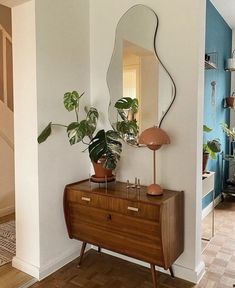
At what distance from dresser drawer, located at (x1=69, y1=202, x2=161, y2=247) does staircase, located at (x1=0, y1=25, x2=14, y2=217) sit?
1.72m

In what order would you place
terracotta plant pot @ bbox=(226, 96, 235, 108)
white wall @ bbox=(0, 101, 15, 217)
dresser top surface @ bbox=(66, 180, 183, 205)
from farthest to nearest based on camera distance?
terracotta plant pot @ bbox=(226, 96, 235, 108) < white wall @ bbox=(0, 101, 15, 217) < dresser top surface @ bbox=(66, 180, 183, 205)

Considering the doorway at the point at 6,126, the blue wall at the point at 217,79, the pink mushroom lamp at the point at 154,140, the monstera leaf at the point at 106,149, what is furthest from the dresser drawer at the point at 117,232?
the blue wall at the point at 217,79

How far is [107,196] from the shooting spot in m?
2.17

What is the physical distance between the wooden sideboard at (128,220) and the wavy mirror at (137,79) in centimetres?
57

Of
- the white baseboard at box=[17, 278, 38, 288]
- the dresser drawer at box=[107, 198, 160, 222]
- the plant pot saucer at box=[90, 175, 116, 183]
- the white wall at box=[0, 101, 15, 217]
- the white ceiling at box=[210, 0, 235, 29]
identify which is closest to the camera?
the dresser drawer at box=[107, 198, 160, 222]

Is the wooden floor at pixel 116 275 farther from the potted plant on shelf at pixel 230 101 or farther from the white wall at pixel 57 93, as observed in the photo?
the potted plant on shelf at pixel 230 101

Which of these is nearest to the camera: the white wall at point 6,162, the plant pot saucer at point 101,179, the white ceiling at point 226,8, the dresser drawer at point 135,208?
the dresser drawer at point 135,208

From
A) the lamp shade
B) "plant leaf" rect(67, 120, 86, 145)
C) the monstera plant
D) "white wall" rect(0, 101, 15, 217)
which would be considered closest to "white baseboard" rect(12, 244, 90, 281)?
the monstera plant

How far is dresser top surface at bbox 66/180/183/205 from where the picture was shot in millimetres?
2049

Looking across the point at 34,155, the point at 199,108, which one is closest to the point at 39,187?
the point at 34,155

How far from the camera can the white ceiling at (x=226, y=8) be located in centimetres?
361

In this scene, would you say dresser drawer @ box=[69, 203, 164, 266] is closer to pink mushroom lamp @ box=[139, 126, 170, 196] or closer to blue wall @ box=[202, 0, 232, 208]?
pink mushroom lamp @ box=[139, 126, 170, 196]

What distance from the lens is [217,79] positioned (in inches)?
159

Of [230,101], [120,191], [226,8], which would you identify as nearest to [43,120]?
[120,191]
